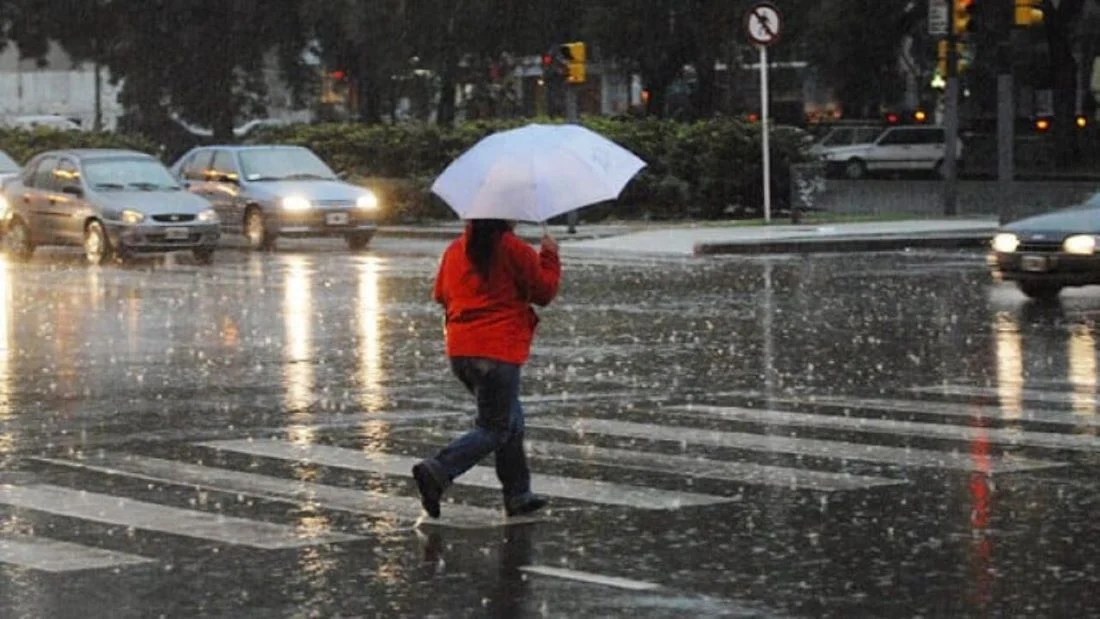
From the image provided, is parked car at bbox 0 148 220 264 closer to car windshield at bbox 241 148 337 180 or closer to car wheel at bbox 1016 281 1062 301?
car windshield at bbox 241 148 337 180

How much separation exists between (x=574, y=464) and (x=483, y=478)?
58 centimetres

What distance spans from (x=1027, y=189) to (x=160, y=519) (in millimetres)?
34492

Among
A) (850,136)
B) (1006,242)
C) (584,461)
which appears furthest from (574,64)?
(850,136)

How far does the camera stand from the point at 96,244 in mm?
32406

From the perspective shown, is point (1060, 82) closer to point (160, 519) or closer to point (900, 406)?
point (900, 406)

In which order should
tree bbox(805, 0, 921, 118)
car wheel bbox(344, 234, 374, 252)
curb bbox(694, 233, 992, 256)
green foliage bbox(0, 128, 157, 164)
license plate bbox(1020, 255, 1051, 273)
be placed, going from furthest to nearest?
tree bbox(805, 0, 921, 118)
green foliage bbox(0, 128, 157, 164)
car wheel bbox(344, 234, 374, 252)
curb bbox(694, 233, 992, 256)
license plate bbox(1020, 255, 1051, 273)

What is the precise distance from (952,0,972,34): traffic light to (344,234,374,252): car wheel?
9.60 metres

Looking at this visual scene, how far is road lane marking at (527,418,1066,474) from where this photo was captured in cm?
1219

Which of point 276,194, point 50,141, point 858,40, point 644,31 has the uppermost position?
point 644,31

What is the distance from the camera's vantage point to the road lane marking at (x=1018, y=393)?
15008 millimetres

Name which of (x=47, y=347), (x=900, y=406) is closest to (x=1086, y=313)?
(x=900, y=406)

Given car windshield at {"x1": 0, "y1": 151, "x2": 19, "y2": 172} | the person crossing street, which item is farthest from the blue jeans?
car windshield at {"x1": 0, "y1": 151, "x2": 19, "y2": 172}

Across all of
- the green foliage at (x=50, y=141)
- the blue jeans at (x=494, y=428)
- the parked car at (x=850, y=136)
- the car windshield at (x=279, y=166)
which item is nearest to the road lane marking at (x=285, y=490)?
the blue jeans at (x=494, y=428)

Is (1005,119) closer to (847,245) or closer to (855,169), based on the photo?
(847,245)
